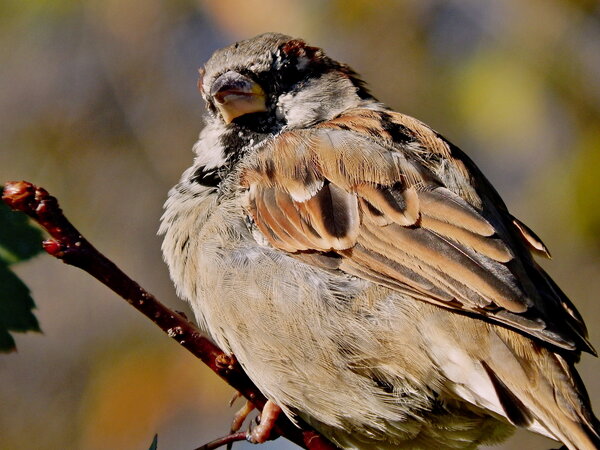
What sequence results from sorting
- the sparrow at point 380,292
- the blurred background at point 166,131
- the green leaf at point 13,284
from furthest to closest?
1. the blurred background at point 166,131
2. the sparrow at point 380,292
3. the green leaf at point 13,284

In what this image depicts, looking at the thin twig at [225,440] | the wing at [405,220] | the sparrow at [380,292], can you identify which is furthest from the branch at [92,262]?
the wing at [405,220]

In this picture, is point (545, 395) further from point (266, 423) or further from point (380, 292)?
point (266, 423)

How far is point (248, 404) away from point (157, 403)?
2.63 metres

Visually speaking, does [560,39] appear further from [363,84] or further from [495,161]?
[363,84]

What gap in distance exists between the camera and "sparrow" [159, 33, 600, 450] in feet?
8.73

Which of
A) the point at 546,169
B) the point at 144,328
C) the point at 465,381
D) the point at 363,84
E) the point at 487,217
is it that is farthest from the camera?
the point at 144,328

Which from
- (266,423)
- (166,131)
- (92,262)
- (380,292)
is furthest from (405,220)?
(166,131)

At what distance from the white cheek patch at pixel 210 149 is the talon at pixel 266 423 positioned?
91 centimetres

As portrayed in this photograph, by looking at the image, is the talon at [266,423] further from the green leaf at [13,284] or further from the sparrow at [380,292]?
the green leaf at [13,284]

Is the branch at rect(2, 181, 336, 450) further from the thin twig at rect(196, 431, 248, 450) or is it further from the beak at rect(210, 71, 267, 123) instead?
the beak at rect(210, 71, 267, 123)

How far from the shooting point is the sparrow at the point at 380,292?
8.73 feet

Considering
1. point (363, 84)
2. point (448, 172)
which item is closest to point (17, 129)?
point (363, 84)

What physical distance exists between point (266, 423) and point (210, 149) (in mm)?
1091

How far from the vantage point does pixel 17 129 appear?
19.5 feet
